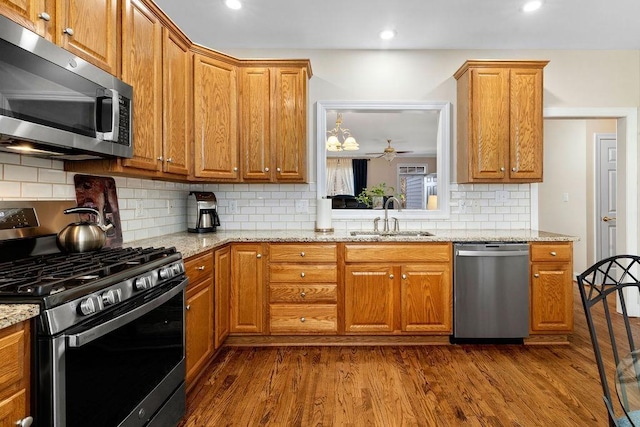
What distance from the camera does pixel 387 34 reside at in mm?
3318

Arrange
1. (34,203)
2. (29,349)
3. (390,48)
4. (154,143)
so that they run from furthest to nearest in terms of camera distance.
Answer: (390,48) → (154,143) → (34,203) → (29,349)

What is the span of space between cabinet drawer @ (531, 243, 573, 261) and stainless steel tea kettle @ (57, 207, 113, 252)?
303 centimetres

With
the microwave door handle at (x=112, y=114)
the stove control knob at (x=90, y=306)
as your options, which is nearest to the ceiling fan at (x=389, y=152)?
the microwave door handle at (x=112, y=114)

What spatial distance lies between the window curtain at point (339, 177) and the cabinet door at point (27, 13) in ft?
8.24

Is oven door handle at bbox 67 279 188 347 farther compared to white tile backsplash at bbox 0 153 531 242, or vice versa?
white tile backsplash at bbox 0 153 531 242

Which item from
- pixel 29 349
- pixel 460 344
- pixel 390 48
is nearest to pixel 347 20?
pixel 390 48

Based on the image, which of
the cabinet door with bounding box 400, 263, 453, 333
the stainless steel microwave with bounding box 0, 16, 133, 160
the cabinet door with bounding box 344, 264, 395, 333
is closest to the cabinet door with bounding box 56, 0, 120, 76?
the stainless steel microwave with bounding box 0, 16, 133, 160

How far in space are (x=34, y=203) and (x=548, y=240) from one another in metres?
3.40

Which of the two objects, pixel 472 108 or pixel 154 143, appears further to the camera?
pixel 472 108

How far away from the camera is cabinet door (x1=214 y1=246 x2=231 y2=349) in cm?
273

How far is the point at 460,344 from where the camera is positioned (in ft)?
10.1

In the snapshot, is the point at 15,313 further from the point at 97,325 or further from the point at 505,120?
the point at 505,120

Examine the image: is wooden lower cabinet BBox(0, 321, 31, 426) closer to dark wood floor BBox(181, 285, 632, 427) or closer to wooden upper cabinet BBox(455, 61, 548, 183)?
dark wood floor BBox(181, 285, 632, 427)

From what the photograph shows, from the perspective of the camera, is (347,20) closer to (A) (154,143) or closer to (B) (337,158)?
(B) (337,158)
